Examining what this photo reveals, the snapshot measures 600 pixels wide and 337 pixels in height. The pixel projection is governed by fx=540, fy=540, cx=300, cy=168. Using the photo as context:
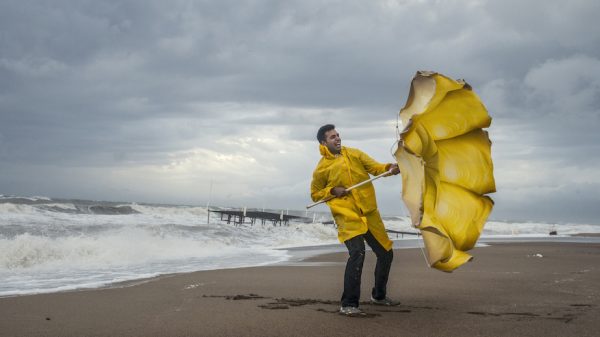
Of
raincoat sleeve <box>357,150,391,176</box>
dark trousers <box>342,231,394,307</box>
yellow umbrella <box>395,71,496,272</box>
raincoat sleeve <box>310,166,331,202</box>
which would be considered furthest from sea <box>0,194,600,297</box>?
yellow umbrella <box>395,71,496,272</box>

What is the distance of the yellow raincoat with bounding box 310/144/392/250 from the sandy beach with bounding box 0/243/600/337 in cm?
76

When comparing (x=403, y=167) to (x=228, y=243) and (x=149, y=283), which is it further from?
(x=228, y=243)

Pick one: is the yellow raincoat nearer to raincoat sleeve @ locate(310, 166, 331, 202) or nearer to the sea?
raincoat sleeve @ locate(310, 166, 331, 202)

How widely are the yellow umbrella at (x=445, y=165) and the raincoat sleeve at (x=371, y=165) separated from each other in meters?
0.60

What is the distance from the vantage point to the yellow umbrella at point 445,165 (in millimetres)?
4340

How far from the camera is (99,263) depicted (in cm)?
1089

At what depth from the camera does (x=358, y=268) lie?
496 centimetres

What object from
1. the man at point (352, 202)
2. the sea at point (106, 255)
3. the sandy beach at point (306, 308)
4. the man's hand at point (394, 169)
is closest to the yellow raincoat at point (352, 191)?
the man at point (352, 202)

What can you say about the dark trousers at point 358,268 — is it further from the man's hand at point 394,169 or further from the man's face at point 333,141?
the man's face at point 333,141

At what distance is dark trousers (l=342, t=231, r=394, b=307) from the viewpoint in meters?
4.81

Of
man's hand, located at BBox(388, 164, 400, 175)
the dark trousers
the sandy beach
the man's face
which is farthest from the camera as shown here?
the man's face

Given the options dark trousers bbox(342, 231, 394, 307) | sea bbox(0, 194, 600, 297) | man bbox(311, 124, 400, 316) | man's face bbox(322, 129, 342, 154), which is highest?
man's face bbox(322, 129, 342, 154)

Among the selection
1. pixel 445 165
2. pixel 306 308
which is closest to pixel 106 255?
pixel 306 308

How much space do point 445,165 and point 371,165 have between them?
2.44 ft
